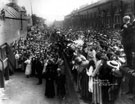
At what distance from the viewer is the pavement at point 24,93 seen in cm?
784

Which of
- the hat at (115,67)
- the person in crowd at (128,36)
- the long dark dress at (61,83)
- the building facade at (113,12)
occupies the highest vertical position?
the building facade at (113,12)

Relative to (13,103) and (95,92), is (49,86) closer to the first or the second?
(13,103)

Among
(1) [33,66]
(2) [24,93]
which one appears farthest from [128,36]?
(1) [33,66]

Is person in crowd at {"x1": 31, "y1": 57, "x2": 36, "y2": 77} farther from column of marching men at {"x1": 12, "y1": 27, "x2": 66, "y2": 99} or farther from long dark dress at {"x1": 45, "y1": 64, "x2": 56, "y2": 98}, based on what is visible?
long dark dress at {"x1": 45, "y1": 64, "x2": 56, "y2": 98}

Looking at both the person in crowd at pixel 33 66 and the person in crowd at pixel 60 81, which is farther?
the person in crowd at pixel 33 66

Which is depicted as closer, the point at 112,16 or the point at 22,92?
the point at 22,92

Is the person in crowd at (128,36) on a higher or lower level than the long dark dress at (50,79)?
higher

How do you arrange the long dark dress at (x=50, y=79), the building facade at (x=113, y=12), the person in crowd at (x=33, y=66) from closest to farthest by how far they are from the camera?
the long dark dress at (x=50, y=79) → the person in crowd at (x=33, y=66) → the building facade at (x=113, y=12)

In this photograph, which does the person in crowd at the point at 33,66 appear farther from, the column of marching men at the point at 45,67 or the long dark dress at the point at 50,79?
the long dark dress at the point at 50,79

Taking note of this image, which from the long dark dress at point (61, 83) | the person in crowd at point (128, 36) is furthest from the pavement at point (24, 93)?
the person in crowd at point (128, 36)

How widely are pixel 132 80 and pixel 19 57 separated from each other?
311 inches

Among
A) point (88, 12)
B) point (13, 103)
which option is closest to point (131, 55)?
point (13, 103)

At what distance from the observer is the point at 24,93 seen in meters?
8.80

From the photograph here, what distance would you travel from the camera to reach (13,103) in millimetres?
7719
